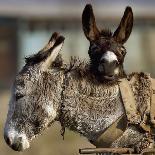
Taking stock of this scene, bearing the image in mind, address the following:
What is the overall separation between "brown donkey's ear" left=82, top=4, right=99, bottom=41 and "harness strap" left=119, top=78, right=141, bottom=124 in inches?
13.2

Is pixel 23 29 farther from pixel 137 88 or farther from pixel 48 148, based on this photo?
pixel 137 88

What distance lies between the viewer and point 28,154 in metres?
9.64

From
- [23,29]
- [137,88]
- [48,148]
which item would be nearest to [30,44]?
[23,29]

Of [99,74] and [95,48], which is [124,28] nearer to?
[95,48]

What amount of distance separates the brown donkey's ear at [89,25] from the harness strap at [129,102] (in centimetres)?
34

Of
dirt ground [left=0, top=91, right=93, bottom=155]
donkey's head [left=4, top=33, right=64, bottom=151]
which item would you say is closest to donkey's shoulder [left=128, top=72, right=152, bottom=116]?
donkey's head [left=4, top=33, right=64, bottom=151]

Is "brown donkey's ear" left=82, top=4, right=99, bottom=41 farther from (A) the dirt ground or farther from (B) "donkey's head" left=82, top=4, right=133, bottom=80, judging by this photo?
(A) the dirt ground

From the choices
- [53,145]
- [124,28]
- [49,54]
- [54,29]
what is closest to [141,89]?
[124,28]

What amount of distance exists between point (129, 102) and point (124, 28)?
46 cm

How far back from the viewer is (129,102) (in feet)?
16.8

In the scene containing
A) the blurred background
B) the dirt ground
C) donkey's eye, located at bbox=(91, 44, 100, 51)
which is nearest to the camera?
donkey's eye, located at bbox=(91, 44, 100, 51)

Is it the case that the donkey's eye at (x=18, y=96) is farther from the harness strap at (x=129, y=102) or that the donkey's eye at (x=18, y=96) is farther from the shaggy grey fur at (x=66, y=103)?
the harness strap at (x=129, y=102)

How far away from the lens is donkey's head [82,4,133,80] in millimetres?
4992

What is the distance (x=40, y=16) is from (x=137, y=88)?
16951 mm
